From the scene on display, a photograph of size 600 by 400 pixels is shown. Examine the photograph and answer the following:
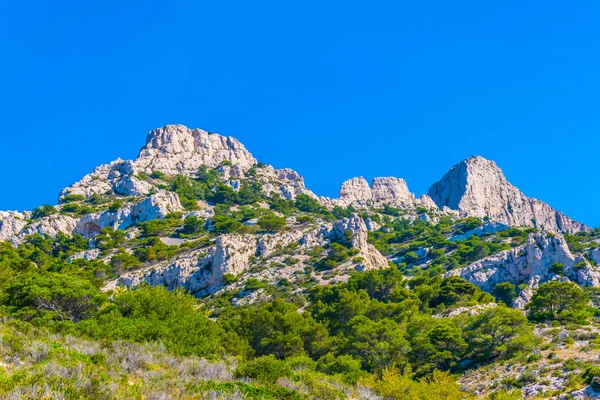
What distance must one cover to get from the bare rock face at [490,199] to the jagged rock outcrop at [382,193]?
10.6 meters

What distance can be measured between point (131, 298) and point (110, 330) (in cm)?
1155

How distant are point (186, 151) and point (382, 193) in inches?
2592

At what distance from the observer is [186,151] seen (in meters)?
155

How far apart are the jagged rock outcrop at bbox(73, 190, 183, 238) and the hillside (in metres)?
0.34

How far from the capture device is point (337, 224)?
86.2 m

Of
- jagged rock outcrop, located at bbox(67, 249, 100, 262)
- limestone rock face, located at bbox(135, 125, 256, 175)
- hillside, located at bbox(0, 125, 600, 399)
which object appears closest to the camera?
hillside, located at bbox(0, 125, 600, 399)

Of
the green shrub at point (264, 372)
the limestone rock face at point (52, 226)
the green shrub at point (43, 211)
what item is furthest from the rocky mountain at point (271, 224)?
the green shrub at point (264, 372)

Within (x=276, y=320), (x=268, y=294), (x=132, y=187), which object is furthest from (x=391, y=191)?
(x=276, y=320)

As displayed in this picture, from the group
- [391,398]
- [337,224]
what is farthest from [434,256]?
[391,398]

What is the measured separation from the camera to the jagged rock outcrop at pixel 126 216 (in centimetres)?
10294

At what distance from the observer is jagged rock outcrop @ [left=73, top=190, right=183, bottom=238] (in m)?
103

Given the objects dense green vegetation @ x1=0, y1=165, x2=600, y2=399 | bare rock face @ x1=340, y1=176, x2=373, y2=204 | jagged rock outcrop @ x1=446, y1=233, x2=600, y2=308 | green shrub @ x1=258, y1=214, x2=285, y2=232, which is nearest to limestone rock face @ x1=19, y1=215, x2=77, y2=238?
dense green vegetation @ x1=0, y1=165, x2=600, y2=399

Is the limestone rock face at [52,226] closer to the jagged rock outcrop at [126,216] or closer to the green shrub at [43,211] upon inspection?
the jagged rock outcrop at [126,216]

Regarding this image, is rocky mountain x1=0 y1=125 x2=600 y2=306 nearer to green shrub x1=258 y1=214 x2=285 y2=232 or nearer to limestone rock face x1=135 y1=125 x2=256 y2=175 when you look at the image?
green shrub x1=258 y1=214 x2=285 y2=232
